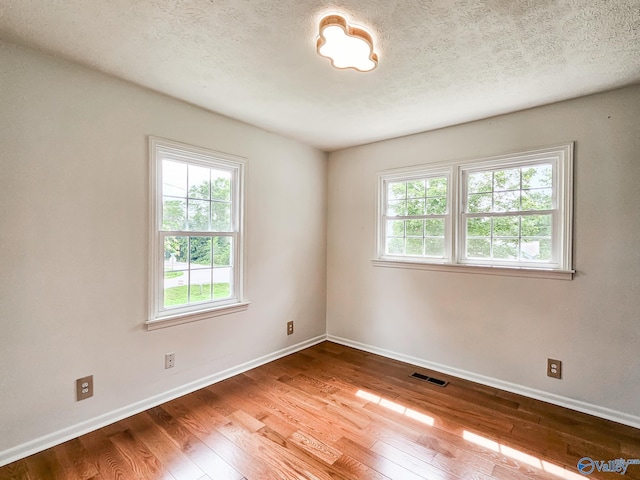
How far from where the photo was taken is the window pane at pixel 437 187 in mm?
3203

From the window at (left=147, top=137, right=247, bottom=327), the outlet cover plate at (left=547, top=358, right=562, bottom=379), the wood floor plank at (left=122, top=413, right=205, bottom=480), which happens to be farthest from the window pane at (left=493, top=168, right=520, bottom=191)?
the wood floor plank at (left=122, top=413, right=205, bottom=480)

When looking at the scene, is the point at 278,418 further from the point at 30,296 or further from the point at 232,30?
the point at 232,30

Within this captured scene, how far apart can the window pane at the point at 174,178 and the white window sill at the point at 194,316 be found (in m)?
1.00

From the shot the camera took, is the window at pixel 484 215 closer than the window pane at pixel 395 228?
Yes

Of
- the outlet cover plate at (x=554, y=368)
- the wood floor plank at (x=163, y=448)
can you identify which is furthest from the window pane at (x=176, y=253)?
the outlet cover plate at (x=554, y=368)

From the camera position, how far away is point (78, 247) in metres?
2.07

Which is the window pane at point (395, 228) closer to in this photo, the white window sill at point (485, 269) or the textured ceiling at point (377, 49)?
the white window sill at point (485, 269)

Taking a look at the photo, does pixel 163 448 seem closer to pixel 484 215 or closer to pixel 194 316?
pixel 194 316

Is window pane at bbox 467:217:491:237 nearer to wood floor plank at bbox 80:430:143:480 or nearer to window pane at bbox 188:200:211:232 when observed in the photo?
window pane at bbox 188:200:211:232

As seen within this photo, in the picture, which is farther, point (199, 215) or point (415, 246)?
point (415, 246)

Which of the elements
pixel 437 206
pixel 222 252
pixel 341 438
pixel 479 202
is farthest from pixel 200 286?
pixel 479 202

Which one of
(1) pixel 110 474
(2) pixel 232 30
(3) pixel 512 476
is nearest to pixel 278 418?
(1) pixel 110 474

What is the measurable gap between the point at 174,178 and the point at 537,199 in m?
3.05

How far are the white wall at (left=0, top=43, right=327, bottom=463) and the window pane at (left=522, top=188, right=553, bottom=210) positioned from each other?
2.68 m
